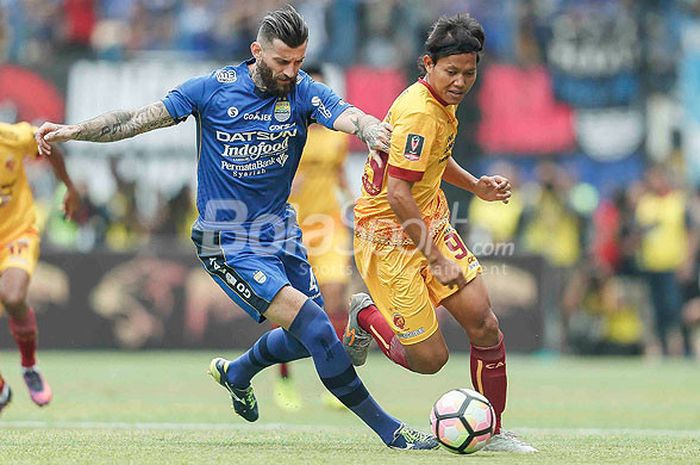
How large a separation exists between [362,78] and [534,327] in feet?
15.1

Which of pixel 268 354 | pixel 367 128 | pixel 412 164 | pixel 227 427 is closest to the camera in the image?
pixel 412 164

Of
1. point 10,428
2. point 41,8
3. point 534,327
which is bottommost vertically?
point 534,327

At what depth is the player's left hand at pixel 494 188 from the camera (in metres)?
8.91

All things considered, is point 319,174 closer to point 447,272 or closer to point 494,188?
point 494,188

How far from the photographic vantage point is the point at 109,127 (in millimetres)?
8531

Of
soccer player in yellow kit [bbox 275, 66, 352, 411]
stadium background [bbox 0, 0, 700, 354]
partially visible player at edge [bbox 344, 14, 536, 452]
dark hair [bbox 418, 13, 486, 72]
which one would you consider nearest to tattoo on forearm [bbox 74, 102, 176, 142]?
partially visible player at edge [bbox 344, 14, 536, 452]

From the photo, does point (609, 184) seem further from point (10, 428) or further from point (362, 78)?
point (10, 428)

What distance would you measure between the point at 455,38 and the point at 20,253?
175 inches

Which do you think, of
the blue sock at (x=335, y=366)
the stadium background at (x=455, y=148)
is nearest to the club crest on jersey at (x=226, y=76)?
the blue sock at (x=335, y=366)

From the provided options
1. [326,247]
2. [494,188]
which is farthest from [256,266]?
[326,247]

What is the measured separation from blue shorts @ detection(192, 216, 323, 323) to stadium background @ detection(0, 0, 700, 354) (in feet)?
28.2

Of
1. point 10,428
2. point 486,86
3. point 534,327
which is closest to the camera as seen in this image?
point 10,428

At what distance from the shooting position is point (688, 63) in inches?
837

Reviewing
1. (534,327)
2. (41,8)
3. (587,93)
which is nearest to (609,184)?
(587,93)
